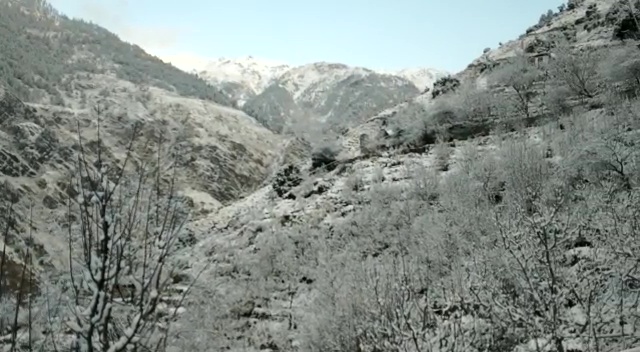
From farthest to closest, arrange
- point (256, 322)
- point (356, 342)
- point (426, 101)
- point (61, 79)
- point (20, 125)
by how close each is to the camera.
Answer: point (61, 79), point (20, 125), point (426, 101), point (256, 322), point (356, 342)

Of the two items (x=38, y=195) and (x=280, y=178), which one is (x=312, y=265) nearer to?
(x=280, y=178)

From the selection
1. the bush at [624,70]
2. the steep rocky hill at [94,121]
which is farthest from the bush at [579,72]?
the steep rocky hill at [94,121]

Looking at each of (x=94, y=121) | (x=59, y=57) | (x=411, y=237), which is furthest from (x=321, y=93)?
(x=411, y=237)

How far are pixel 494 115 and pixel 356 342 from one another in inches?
768

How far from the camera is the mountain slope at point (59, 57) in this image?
6441 cm

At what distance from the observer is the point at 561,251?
37.8 ft

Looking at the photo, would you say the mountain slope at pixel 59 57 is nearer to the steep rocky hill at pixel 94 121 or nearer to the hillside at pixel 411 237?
the steep rocky hill at pixel 94 121

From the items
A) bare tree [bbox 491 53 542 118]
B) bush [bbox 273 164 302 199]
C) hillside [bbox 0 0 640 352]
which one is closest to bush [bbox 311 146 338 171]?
hillside [bbox 0 0 640 352]

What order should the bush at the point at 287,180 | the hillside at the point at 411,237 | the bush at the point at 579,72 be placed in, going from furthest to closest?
the bush at the point at 287,180
the bush at the point at 579,72
the hillside at the point at 411,237

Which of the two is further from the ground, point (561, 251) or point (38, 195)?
point (38, 195)

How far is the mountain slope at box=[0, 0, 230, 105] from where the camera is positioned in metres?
64.4

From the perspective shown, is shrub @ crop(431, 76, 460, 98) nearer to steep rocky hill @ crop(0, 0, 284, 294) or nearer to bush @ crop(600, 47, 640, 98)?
bush @ crop(600, 47, 640, 98)

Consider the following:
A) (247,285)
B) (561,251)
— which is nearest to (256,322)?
(247,285)

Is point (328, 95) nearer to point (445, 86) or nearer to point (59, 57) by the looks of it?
point (59, 57)
